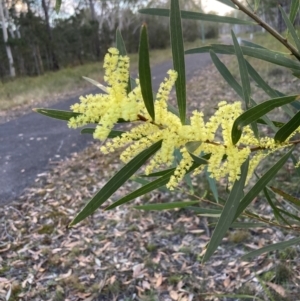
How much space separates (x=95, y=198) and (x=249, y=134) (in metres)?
0.27

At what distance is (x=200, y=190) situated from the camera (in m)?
3.06

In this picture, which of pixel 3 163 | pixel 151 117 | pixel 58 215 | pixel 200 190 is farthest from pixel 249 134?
pixel 3 163

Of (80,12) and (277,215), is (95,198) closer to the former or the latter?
(277,215)

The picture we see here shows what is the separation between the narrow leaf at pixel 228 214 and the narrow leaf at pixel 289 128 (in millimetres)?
70

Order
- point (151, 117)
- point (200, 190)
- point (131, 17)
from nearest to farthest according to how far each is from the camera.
Result: point (151, 117) → point (200, 190) → point (131, 17)

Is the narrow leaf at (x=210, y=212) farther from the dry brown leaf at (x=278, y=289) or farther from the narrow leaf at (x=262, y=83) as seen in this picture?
the dry brown leaf at (x=278, y=289)

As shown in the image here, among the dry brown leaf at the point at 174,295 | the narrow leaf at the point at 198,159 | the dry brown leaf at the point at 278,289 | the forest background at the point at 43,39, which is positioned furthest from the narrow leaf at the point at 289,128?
the forest background at the point at 43,39

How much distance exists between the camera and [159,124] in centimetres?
49

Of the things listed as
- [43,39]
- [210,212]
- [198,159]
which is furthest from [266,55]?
[43,39]

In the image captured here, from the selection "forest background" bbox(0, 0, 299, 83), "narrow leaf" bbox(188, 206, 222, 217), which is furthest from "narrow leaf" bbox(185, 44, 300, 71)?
"forest background" bbox(0, 0, 299, 83)

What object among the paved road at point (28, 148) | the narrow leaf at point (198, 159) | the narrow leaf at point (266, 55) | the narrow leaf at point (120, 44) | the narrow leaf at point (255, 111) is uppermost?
the narrow leaf at point (120, 44)

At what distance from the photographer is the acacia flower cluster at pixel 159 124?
434 millimetres

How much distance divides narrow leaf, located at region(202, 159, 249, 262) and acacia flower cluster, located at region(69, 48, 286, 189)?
0.02 m

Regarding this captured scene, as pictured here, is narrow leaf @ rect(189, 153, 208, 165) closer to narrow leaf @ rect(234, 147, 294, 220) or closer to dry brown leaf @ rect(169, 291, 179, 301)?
narrow leaf @ rect(234, 147, 294, 220)
